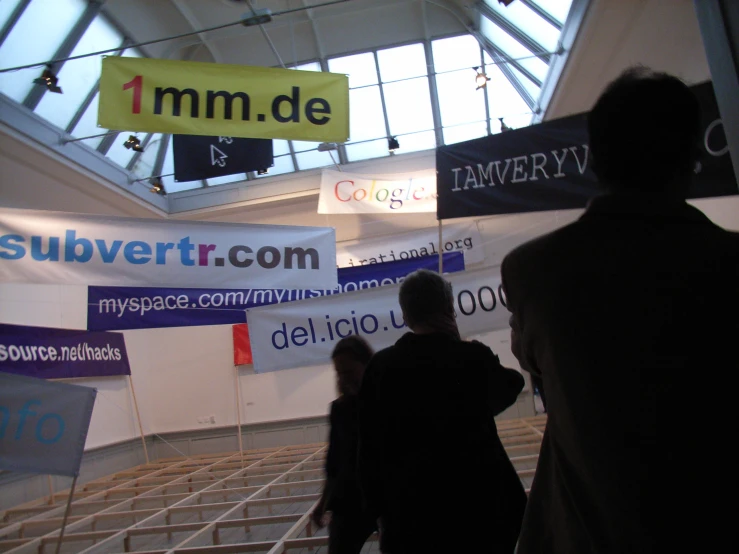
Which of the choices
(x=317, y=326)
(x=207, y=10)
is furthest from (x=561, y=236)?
(x=207, y=10)

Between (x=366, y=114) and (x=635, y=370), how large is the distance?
11.1 m

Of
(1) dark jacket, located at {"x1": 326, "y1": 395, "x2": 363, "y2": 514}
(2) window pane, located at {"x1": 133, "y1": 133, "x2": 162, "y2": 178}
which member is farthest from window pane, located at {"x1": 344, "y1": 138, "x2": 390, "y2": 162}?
(1) dark jacket, located at {"x1": 326, "y1": 395, "x2": 363, "y2": 514}

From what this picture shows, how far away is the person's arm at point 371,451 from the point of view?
1.65 meters

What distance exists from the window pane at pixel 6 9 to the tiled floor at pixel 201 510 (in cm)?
611

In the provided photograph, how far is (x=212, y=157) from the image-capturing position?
481 cm

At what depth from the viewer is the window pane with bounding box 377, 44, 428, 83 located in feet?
35.3

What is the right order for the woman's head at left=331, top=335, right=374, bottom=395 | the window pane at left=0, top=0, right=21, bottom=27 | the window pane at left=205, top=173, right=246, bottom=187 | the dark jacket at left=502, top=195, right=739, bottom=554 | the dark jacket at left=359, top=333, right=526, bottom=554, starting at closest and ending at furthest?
the dark jacket at left=502, top=195, right=739, bottom=554 < the dark jacket at left=359, top=333, right=526, bottom=554 < the woman's head at left=331, top=335, right=374, bottom=395 < the window pane at left=0, top=0, right=21, bottom=27 < the window pane at left=205, top=173, right=246, bottom=187

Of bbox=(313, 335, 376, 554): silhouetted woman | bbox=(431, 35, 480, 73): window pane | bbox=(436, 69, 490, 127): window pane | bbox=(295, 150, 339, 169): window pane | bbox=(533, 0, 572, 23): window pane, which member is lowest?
bbox=(313, 335, 376, 554): silhouetted woman

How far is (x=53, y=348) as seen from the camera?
841 centimetres

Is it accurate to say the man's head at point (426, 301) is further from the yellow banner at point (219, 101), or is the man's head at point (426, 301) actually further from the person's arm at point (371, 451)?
the yellow banner at point (219, 101)

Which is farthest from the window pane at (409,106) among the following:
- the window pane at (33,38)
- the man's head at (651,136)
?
the man's head at (651,136)

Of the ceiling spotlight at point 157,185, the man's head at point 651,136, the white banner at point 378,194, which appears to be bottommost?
the man's head at point 651,136

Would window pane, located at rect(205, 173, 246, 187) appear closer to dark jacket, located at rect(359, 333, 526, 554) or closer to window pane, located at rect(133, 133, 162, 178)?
window pane, located at rect(133, 133, 162, 178)

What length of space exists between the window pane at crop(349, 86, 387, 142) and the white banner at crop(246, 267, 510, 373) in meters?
7.46
